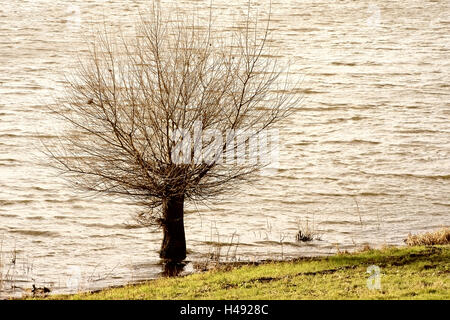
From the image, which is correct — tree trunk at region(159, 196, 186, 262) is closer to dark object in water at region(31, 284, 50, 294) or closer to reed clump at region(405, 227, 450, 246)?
dark object in water at region(31, 284, 50, 294)

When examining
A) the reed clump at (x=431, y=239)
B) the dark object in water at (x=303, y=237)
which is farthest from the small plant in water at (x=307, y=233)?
the reed clump at (x=431, y=239)

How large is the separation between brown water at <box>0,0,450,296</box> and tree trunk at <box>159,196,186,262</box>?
44cm

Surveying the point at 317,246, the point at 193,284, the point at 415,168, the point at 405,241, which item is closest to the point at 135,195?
the point at 193,284

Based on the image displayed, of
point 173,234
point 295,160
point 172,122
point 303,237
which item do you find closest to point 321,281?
point 172,122

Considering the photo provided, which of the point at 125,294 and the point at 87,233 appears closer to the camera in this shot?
the point at 125,294

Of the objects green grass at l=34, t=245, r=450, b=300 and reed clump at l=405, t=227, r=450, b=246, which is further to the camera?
reed clump at l=405, t=227, r=450, b=246

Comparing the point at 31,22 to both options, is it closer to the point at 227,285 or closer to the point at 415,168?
the point at 415,168

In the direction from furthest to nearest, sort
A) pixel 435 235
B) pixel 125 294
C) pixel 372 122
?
pixel 372 122 < pixel 435 235 < pixel 125 294

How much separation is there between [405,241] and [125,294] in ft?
26.5

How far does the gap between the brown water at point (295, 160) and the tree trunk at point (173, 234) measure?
438mm

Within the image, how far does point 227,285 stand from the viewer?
16422 millimetres

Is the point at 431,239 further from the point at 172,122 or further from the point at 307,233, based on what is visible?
the point at 172,122

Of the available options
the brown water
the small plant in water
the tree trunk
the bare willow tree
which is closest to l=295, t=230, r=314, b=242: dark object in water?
the small plant in water

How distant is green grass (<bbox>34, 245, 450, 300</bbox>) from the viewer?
15.0 metres
